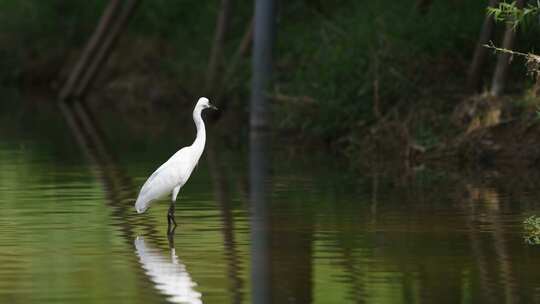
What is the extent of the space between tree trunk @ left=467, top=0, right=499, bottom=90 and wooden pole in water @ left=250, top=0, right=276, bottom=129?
17.4 feet

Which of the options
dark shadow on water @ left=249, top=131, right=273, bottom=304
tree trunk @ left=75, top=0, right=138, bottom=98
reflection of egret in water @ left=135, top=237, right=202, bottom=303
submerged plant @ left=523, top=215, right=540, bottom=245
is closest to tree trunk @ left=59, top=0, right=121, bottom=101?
tree trunk @ left=75, top=0, right=138, bottom=98

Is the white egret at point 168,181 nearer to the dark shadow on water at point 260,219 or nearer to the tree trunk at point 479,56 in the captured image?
the dark shadow on water at point 260,219

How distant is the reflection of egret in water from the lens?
10.4 m

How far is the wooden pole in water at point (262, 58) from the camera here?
27.5m

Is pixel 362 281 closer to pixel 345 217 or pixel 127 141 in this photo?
pixel 345 217

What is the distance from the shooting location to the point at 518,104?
20781 mm

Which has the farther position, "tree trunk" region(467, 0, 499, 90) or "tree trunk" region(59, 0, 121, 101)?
"tree trunk" region(59, 0, 121, 101)

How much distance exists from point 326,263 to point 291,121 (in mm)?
13804

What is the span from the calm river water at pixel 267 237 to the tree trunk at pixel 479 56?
2.39 meters

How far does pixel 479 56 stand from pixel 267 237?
9669 millimetres

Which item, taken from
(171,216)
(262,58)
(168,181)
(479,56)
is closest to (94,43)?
(262,58)

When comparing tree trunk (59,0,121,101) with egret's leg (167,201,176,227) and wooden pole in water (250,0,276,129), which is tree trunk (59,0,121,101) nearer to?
wooden pole in water (250,0,276,129)

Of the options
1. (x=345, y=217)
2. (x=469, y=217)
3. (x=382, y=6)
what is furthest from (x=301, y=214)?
(x=382, y=6)

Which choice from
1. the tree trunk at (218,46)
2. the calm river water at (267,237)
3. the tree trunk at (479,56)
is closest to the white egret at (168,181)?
the calm river water at (267,237)
